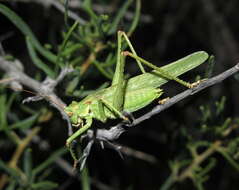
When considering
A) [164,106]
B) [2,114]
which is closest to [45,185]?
[2,114]

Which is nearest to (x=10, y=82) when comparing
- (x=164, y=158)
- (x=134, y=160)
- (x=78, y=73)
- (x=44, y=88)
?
(x=44, y=88)

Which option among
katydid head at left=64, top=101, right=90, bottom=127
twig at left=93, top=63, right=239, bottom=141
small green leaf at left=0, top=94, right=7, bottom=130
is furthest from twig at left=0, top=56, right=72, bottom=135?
twig at left=93, top=63, right=239, bottom=141

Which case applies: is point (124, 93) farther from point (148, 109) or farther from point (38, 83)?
point (148, 109)

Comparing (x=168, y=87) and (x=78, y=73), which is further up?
(x=78, y=73)

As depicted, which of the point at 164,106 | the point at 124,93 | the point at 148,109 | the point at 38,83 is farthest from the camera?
the point at 148,109

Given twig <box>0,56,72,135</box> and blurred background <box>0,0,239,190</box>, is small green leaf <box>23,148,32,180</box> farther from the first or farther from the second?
twig <box>0,56,72,135</box>

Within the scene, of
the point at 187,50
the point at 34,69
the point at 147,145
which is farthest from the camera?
the point at 187,50

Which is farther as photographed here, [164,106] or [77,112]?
[77,112]

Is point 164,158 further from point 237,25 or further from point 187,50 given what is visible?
point 237,25
